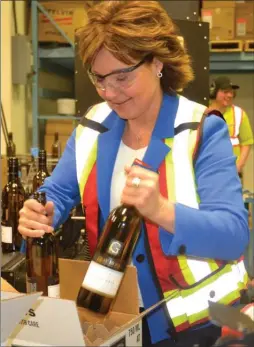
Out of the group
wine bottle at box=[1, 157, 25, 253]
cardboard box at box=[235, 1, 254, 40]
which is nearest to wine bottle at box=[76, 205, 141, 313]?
wine bottle at box=[1, 157, 25, 253]

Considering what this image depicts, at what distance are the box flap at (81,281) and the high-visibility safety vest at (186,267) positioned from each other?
0.17m

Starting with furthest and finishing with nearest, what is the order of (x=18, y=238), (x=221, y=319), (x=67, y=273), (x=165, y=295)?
(x=18, y=238) → (x=165, y=295) → (x=67, y=273) → (x=221, y=319)

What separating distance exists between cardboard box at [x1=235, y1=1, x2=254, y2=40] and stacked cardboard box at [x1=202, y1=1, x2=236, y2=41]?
0.18 feet

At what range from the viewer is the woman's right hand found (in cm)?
119

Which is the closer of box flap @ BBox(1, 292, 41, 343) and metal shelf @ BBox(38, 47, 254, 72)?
box flap @ BBox(1, 292, 41, 343)

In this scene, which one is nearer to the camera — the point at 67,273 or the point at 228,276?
the point at 67,273

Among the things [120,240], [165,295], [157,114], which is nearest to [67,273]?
[120,240]

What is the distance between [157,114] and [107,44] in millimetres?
226

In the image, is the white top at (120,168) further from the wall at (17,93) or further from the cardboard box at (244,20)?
the cardboard box at (244,20)

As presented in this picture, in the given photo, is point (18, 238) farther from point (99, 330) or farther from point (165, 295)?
point (99, 330)

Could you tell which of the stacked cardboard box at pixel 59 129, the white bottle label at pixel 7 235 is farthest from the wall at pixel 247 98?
the white bottle label at pixel 7 235

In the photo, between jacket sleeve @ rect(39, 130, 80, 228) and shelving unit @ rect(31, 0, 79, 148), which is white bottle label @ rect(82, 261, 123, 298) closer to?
jacket sleeve @ rect(39, 130, 80, 228)

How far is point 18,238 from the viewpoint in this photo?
2.19 m

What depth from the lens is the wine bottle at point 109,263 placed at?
959 millimetres
